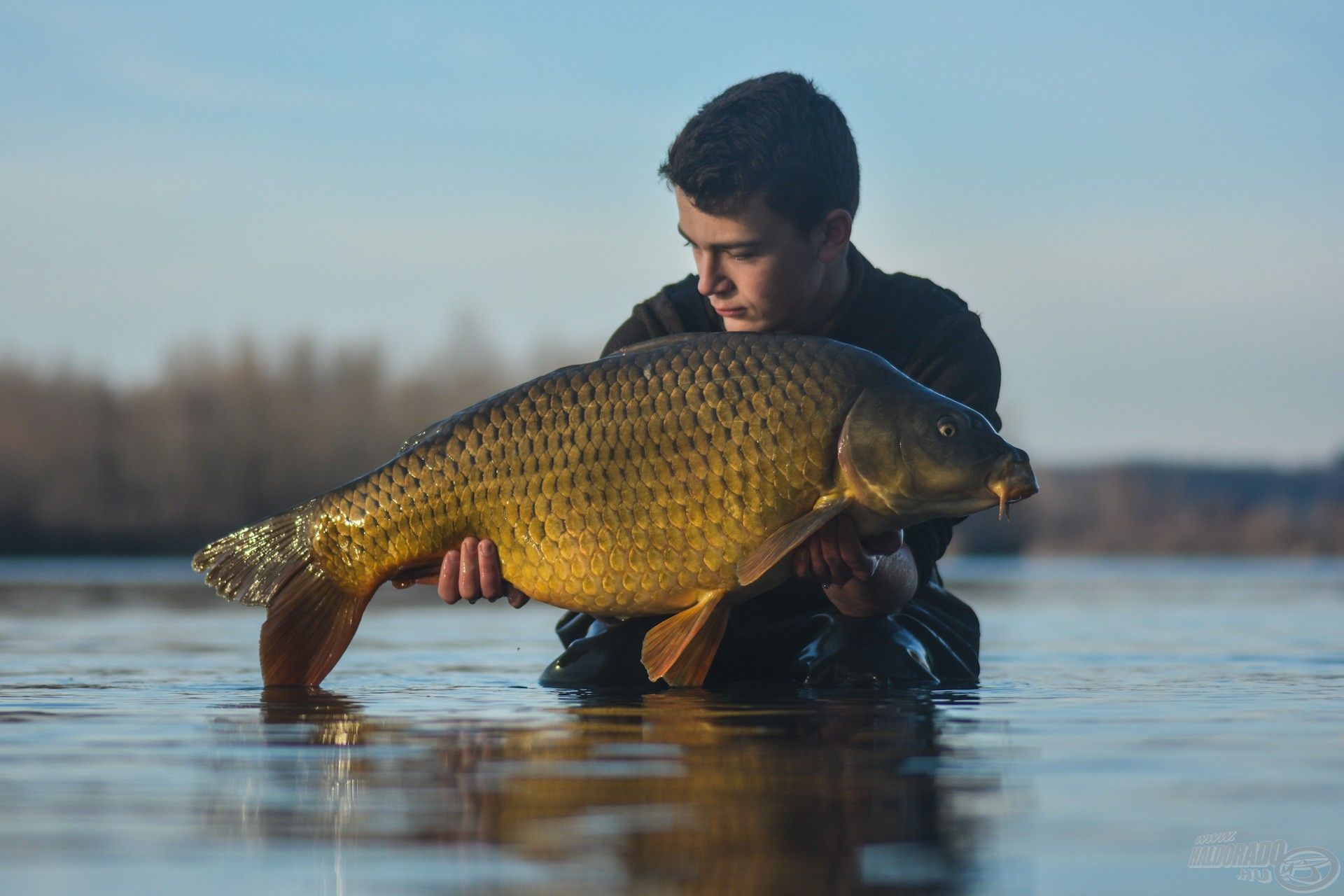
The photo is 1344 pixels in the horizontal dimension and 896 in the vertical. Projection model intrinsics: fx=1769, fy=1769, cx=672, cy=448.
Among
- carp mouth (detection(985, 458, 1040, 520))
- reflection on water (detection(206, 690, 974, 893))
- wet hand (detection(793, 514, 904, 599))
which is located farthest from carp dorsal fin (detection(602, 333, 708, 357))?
reflection on water (detection(206, 690, 974, 893))

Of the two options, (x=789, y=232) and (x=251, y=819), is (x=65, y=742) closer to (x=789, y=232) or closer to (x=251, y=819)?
(x=251, y=819)

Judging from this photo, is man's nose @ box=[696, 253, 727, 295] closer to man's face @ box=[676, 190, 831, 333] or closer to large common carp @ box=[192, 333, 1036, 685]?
man's face @ box=[676, 190, 831, 333]

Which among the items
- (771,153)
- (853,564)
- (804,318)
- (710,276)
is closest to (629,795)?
(853,564)

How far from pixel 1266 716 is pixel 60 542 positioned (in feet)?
73.0

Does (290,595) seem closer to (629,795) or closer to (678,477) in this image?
(678,477)


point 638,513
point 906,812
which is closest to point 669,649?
point 638,513

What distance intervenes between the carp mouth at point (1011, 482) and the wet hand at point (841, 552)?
0.97 feet

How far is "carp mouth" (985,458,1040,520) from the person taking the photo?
3547 millimetres

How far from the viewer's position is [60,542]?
77.4ft

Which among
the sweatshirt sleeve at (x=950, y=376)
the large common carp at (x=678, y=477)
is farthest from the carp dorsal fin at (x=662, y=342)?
the sweatshirt sleeve at (x=950, y=376)

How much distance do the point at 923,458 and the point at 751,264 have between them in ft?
3.17

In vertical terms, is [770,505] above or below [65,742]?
above

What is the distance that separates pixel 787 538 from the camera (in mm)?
3496

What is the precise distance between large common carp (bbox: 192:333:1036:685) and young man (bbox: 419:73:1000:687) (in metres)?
0.37
